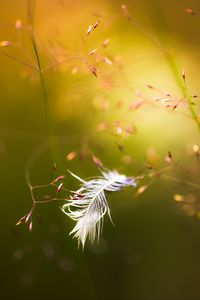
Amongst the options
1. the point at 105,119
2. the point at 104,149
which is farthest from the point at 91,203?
the point at 105,119

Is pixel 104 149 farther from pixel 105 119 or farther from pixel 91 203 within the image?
pixel 91 203

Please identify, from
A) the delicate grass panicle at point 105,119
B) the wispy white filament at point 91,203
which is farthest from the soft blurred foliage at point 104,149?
the wispy white filament at point 91,203

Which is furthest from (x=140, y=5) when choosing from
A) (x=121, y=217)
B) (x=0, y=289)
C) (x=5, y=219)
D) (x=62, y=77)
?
(x=0, y=289)

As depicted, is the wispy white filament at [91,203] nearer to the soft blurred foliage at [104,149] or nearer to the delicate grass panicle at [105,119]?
the delicate grass panicle at [105,119]

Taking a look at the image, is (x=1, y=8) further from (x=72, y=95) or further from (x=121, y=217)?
(x=121, y=217)

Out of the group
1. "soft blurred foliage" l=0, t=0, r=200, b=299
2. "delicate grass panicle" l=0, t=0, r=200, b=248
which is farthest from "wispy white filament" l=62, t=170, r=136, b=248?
"soft blurred foliage" l=0, t=0, r=200, b=299

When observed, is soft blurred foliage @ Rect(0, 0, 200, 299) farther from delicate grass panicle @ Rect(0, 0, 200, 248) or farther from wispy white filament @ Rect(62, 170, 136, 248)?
wispy white filament @ Rect(62, 170, 136, 248)

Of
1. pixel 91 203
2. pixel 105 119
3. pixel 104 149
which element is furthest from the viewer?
pixel 105 119

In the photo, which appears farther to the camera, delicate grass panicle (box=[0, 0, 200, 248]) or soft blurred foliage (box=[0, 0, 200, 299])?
soft blurred foliage (box=[0, 0, 200, 299])
